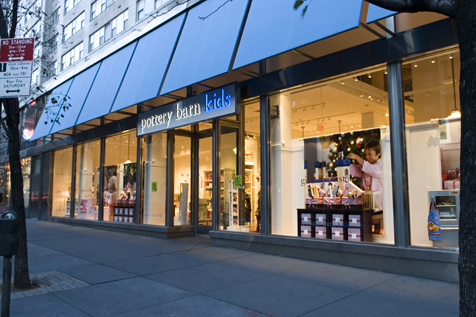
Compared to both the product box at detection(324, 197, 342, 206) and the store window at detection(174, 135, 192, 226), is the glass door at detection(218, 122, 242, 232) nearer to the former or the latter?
the store window at detection(174, 135, 192, 226)

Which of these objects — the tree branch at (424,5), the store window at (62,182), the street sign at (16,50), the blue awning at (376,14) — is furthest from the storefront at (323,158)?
the store window at (62,182)

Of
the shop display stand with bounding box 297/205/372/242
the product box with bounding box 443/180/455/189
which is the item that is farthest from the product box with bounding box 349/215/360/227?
the product box with bounding box 443/180/455/189

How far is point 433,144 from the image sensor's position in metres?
6.90

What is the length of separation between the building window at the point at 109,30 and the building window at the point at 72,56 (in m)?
1.52

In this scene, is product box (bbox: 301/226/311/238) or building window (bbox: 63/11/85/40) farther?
building window (bbox: 63/11/85/40)

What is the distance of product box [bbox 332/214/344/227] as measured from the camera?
7.86 meters

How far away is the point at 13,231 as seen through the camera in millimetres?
4398

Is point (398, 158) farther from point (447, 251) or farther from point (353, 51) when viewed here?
point (353, 51)

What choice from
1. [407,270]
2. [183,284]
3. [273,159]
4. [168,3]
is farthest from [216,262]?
[168,3]

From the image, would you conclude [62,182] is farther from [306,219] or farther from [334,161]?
[334,161]

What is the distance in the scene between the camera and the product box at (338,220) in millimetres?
7855

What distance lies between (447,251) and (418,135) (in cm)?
209

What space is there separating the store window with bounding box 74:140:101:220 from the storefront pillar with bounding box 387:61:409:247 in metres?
12.5

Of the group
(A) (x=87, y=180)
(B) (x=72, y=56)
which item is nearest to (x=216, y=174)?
(A) (x=87, y=180)
